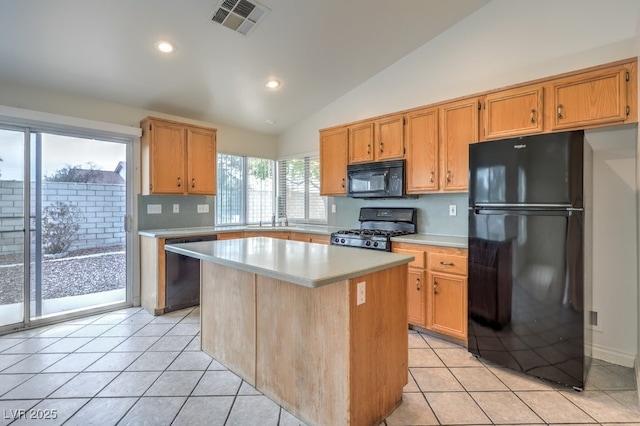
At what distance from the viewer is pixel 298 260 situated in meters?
1.85

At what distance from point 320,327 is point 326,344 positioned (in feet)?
0.30

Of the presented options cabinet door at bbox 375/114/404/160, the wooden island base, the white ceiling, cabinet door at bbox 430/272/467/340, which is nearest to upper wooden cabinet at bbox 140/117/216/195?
the white ceiling

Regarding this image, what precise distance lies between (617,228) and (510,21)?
205 cm

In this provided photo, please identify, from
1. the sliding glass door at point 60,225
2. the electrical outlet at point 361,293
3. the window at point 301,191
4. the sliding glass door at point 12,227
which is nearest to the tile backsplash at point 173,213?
the sliding glass door at point 60,225

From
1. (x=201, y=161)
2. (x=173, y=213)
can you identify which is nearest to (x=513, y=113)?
(x=201, y=161)

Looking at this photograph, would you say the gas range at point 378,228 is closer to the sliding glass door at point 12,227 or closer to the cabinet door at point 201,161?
the cabinet door at point 201,161

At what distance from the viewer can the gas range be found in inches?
127

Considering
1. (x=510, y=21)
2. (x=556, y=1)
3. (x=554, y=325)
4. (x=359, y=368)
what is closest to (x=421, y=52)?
(x=510, y=21)

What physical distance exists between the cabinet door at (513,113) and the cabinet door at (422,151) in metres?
0.51

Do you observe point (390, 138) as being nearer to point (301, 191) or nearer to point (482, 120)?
point (482, 120)

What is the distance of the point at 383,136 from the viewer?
11.8 feet

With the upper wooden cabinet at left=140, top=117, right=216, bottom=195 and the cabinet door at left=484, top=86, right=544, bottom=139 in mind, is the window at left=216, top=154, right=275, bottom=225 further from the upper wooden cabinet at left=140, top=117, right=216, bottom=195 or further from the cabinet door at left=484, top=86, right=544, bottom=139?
the cabinet door at left=484, top=86, right=544, bottom=139

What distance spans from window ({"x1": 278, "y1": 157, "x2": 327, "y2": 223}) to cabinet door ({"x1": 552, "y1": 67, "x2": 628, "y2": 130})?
2.99 metres

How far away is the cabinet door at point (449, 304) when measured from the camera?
270 centimetres
